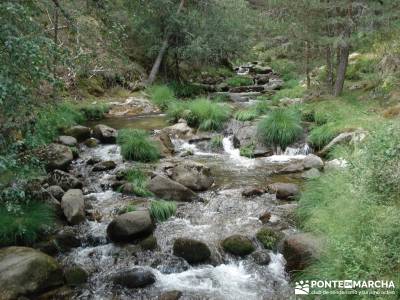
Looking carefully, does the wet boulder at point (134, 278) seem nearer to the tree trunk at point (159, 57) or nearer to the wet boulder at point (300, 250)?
the wet boulder at point (300, 250)

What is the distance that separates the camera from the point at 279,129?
1309 centimetres

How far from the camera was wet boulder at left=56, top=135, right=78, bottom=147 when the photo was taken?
1249 cm

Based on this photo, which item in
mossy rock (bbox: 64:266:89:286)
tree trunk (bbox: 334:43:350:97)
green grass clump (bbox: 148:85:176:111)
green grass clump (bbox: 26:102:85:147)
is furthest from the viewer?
green grass clump (bbox: 148:85:176:111)

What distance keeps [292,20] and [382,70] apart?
12.9 ft

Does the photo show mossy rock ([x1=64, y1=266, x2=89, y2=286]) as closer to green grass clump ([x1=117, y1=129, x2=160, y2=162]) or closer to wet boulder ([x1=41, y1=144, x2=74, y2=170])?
wet boulder ([x1=41, y1=144, x2=74, y2=170])

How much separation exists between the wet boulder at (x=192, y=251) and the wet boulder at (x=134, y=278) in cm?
65

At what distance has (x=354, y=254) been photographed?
15.4 ft

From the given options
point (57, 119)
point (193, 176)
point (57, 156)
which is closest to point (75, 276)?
point (193, 176)

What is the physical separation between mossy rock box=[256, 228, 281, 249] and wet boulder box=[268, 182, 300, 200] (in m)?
1.75

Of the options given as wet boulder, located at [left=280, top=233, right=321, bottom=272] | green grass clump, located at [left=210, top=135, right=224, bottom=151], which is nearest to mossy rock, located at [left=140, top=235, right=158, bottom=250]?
wet boulder, located at [left=280, top=233, right=321, bottom=272]

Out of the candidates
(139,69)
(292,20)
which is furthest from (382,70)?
(139,69)

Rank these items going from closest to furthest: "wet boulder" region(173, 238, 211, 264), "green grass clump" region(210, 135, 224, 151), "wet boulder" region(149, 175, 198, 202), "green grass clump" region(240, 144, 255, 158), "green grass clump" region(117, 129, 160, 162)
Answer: "wet boulder" region(173, 238, 211, 264), "wet boulder" region(149, 175, 198, 202), "green grass clump" region(117, 129, 160, 162), "green grass clump" region(240, 144, 255, 158), "green grass clump" region(210, 135, 224, 151)

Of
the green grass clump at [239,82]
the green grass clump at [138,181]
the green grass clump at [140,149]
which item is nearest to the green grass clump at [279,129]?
the green grass clump at [140,149]

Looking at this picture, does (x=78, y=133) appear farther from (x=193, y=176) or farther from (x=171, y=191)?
(x=171, y=191)
